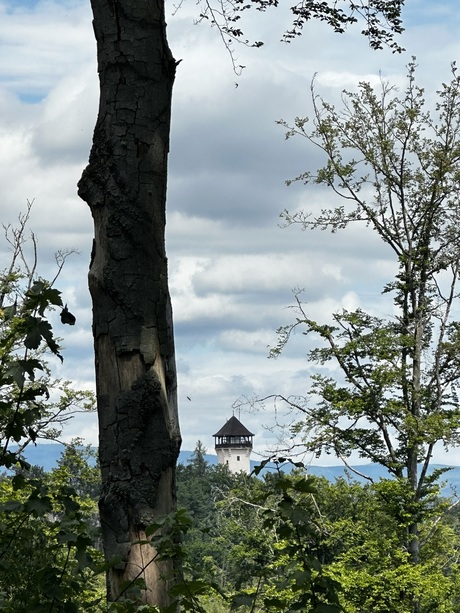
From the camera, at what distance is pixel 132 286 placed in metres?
3.84

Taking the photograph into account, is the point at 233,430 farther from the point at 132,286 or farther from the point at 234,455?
the point at 132,286

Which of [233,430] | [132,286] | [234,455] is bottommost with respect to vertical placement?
[132,286]

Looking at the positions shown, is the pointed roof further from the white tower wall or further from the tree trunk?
the tree trunk

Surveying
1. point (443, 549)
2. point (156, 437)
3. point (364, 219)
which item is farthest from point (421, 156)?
point (156, 437)

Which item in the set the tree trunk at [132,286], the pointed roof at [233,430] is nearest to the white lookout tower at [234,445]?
the pointed roof at [233,430]

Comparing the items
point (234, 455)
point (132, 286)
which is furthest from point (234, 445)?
point (132, 286)

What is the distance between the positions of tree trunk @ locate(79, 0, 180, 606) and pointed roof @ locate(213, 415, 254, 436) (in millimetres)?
115634

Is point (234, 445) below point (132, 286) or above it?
above

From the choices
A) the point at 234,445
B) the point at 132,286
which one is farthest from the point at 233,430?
the point at 132,286

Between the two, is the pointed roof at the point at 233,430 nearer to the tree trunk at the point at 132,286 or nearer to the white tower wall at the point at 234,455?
the white tower wall at the point at 234,455

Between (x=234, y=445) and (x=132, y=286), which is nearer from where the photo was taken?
(x=132, y=286)

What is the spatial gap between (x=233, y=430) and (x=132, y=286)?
11756 centimetres

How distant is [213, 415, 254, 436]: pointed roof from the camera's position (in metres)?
120

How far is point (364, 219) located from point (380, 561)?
8.83 metres
